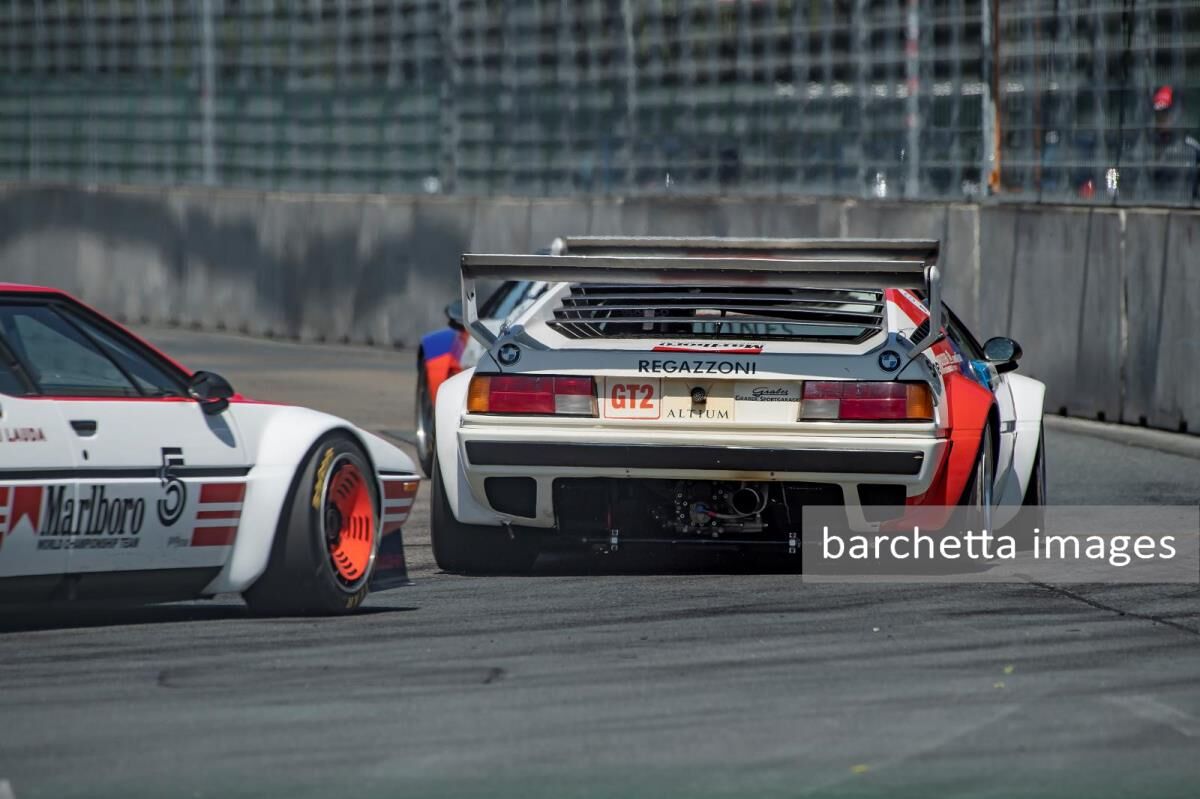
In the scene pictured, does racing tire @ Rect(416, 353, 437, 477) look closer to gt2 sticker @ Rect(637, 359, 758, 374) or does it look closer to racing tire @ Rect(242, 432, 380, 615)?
gt2 sticker @ Rect(637, 359, 758, 374)

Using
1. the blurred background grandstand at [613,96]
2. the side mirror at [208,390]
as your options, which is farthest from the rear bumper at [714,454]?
the blurred background grandstand at [613,96]

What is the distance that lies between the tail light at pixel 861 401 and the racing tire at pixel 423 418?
14.5ft

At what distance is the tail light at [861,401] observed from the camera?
8828 mm

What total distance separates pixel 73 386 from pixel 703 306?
264cm

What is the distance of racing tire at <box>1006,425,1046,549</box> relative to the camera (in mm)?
10180

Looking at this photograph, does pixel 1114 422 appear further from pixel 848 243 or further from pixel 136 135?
pixel 136 135

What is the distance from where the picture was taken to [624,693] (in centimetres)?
680

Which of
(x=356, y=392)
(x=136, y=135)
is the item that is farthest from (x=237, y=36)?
(x=356, y=392)

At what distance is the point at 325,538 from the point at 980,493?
2494mm

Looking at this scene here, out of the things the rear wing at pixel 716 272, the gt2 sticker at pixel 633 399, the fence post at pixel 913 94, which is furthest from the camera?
the fence post at pixel 913 94

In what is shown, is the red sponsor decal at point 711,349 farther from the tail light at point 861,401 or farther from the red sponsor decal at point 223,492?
the red sponsor decal at point 223,492

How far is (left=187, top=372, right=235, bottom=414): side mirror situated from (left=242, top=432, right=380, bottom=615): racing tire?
1.12 feet

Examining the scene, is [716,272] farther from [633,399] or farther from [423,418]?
[423,418]

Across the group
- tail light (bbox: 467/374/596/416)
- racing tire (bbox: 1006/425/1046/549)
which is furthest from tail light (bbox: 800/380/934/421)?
racing tire (bbox: 1006/425/1046/549)
